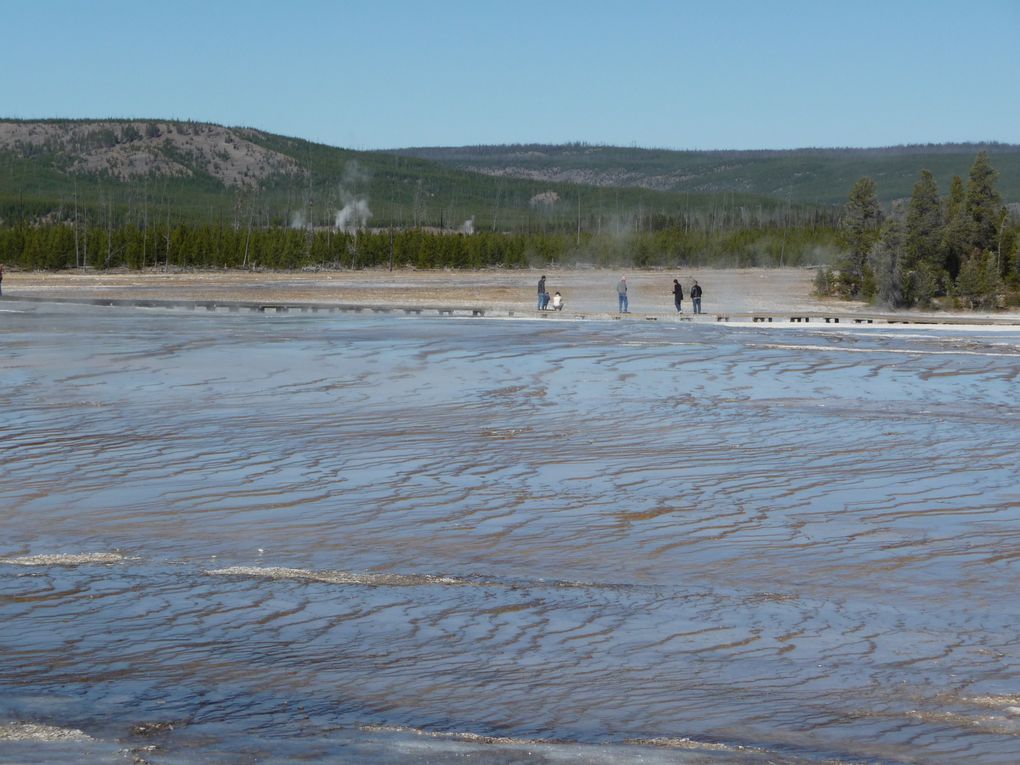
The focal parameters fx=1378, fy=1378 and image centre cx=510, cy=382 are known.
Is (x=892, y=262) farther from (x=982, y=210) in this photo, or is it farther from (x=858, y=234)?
(x=858, y=234)

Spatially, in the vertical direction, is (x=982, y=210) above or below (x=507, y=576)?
above

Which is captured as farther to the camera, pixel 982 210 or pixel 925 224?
pixel 925 224

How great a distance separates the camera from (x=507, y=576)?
8109 millimetres

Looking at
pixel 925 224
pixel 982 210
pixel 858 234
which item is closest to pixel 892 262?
pixel 925 224

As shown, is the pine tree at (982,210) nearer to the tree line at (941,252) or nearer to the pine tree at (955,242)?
the tree line at (941,252)

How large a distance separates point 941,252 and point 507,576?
48.4 m

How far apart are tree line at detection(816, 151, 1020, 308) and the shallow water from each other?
109 feet

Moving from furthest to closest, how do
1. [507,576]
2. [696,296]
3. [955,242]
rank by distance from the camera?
[955,242] < [696,296] < [507,576]

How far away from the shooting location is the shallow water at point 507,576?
5.46m

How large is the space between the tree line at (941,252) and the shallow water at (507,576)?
33.2m

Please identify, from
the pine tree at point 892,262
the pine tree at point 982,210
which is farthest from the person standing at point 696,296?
the pine tree at point 982,210

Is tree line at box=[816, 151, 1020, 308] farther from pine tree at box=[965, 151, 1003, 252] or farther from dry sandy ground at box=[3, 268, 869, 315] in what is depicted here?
dry sandy ground at box=[3, 268, 869, 315]

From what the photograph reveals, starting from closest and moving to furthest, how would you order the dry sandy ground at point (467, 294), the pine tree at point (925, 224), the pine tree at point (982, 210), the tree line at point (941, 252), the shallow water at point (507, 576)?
the shallow water at point (507, 576) < the tree line at point (941, 252) < the dry sandy ground at point (467, 294) < the pine tree at point (925, 224) < the pine tree at point (982, 210)

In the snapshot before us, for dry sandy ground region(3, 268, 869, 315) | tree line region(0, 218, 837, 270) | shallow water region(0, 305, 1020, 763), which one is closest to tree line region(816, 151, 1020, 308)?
dry sandy ground region(3, 268, 869, 315)
